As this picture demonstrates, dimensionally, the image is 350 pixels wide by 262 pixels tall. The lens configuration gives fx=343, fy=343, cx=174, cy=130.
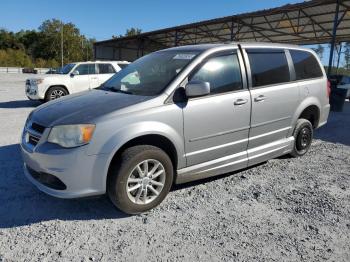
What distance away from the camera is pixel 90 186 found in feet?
11.1

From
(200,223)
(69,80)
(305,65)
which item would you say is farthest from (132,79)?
(69,80)

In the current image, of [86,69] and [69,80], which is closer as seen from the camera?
[69,80]

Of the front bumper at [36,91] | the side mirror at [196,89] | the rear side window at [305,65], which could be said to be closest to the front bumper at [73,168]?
the side mirror at [196,89]

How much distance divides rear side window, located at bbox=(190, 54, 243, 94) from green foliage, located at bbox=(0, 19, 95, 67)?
7326cm

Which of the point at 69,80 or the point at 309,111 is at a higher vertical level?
the point at 69,80

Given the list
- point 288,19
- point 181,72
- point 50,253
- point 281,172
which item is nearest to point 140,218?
point 50,253

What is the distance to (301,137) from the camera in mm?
5703

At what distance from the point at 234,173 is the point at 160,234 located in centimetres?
199

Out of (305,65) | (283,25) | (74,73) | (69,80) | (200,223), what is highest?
(283,25)

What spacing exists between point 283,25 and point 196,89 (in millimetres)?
19300

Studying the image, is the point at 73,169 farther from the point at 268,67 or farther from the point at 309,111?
the point at 309,111

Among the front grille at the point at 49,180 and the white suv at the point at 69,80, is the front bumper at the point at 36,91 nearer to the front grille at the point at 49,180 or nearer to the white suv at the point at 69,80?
the white suv at the point at 69,80

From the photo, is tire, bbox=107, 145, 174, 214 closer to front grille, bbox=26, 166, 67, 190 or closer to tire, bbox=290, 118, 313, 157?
front grille, bbox=26, 166, 67, 190

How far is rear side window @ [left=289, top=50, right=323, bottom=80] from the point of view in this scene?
5.38 m
